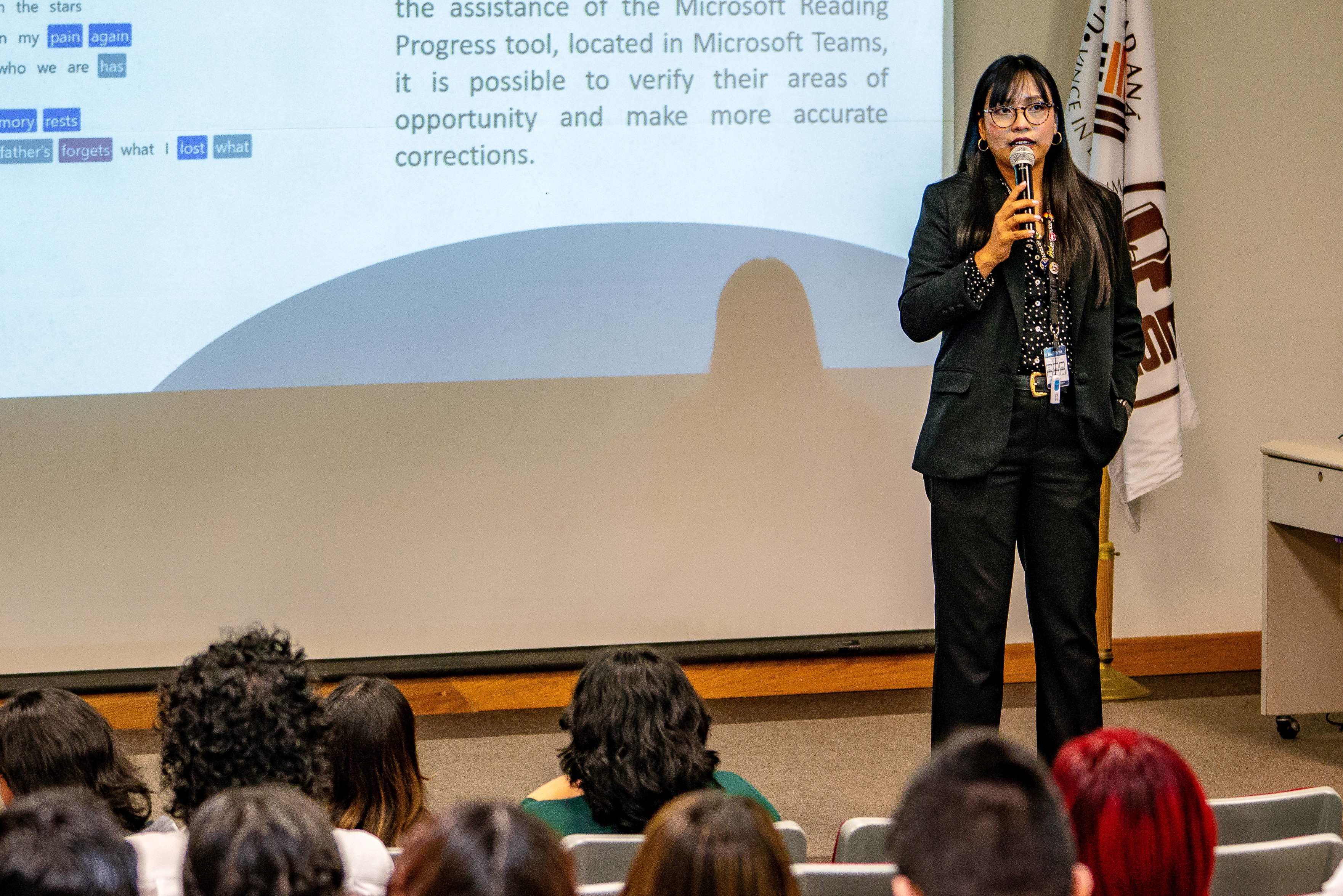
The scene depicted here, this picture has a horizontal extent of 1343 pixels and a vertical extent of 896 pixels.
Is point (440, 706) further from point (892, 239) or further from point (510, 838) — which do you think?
point (510, 838)

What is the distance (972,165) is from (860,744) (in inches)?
64.4

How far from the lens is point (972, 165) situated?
104 inches

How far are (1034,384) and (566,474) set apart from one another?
1643mm

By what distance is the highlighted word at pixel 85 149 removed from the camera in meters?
3.54

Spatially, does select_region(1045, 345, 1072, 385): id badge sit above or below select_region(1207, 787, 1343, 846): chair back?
above

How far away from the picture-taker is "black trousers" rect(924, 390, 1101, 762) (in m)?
2.60

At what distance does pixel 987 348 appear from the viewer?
2.58 meters

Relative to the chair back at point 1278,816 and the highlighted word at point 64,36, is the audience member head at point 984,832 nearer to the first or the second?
the chair back at point 1278,816

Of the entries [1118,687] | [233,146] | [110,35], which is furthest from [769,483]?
[110,35]

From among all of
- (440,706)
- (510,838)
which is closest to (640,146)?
(440,706)

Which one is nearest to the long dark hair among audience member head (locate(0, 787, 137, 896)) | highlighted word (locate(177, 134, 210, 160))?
audience member head (locate(0, 787, 137, 896))

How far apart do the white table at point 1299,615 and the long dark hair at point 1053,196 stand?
1.17 metres

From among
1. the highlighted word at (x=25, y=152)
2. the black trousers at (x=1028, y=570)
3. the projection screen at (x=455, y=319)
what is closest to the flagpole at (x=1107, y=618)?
the projection screen at (x=455, y=319)

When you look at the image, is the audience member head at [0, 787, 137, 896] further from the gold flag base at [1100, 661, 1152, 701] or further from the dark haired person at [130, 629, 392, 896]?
the gold flag base at [1100, 661, 1152, 701]
